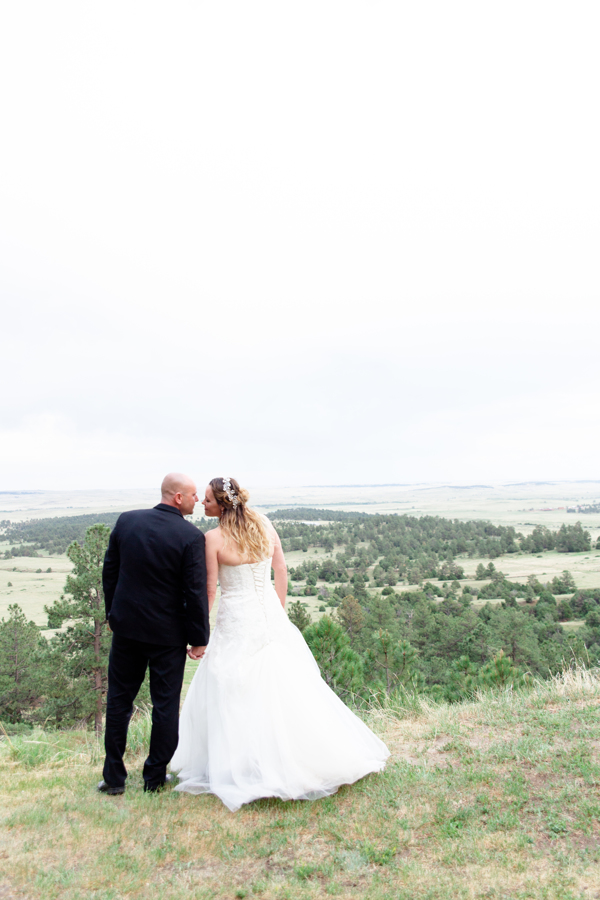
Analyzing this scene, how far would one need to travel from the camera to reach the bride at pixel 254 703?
438 centimetres

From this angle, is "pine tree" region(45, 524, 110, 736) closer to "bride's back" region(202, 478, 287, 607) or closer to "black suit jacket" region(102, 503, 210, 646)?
"black suit jacket" region(102, 503, 210, 646)

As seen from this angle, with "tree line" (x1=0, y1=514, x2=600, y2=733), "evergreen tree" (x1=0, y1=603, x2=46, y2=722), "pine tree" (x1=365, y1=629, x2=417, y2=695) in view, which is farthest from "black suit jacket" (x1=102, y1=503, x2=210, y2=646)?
"evergreen tree" (x1=0, y1=603, x2=46, y2=722)

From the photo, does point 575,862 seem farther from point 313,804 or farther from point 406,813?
point 313,804

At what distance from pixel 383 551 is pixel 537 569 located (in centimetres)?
3734

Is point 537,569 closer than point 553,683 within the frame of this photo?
No

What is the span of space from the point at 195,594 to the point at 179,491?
3.13 ft

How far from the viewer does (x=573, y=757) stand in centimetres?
497

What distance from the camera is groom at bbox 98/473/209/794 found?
4.58 m

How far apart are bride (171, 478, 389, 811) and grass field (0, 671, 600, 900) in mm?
206

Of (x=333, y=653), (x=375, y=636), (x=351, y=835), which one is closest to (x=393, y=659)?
(x=375, y=636)

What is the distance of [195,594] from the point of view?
4547 millimetres

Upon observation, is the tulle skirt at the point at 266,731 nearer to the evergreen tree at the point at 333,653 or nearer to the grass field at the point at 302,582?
the evergreen tree at the point at 333,653

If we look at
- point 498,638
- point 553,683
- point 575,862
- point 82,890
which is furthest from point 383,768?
point 498,638

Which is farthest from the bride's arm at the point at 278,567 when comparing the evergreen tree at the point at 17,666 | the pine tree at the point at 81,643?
the evergreen tree at the point at 17,666
